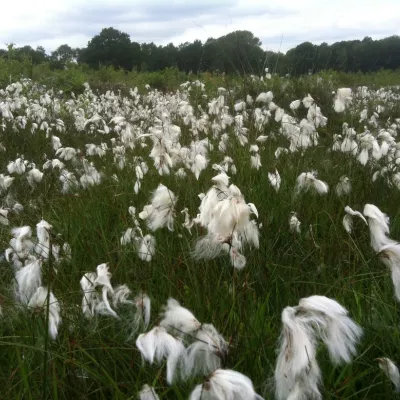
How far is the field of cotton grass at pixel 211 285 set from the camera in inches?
45.1

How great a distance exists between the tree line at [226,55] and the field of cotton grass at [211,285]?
1.03 meters

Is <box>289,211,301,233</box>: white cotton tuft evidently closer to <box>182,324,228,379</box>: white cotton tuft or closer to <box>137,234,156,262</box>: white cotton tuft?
<box>137,234,156,262</box>: white cotton tuft

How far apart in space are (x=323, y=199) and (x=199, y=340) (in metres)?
2.27

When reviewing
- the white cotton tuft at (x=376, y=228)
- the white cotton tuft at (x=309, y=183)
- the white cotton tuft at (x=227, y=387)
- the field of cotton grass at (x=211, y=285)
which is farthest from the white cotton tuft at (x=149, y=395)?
the white cotton tuft at (x=309, y=183)

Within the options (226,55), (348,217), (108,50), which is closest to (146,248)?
(348,217)

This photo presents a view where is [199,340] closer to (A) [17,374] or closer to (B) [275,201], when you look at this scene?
(A) [17,374]

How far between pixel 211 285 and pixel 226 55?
3.31 meters

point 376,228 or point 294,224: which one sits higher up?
point 376,228

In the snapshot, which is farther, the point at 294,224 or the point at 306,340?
the point at 294,224

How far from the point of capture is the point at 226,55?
500 cm

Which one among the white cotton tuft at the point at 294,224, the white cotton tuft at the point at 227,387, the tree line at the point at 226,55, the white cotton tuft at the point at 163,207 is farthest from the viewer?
the tree line at the point at 226,55

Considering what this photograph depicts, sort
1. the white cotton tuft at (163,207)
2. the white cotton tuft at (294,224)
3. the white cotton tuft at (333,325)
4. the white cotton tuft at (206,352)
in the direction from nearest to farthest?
the white cotton tuft at (333,325)
the white cotton tuft at (206,352)
the white cotton tuft at (163,207)
the white cotton tuft at (294,224)

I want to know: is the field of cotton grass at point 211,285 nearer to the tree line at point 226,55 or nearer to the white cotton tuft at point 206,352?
the white cotton tuft at point 206,352

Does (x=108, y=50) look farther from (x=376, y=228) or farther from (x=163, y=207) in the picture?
(x=376, y=228)
